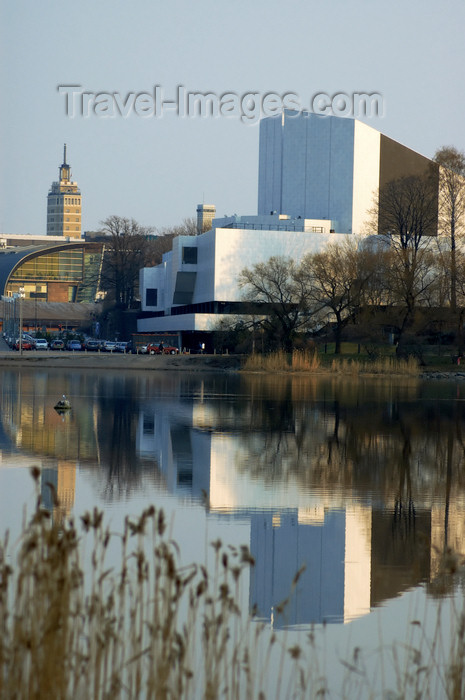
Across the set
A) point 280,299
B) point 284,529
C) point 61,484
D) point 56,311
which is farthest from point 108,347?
point 284,529

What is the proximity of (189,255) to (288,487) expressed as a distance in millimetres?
80325

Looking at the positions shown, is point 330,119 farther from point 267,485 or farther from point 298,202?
point 267,485

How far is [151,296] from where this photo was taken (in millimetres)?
108875

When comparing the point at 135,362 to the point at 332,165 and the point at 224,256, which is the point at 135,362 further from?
the point at 332,165

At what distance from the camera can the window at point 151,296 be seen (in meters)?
108

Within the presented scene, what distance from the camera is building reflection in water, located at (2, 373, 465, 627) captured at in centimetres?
993

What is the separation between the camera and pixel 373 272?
6531 centimetres

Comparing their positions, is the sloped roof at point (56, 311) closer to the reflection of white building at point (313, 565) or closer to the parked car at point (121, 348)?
the parked car at point (121, 348)

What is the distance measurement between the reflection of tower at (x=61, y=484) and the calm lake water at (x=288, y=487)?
33 millimetres

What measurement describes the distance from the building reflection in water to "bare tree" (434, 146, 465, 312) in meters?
30.3

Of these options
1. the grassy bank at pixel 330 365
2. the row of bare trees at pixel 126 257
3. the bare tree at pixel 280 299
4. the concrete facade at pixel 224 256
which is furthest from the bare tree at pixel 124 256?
the grassy bank at pixel 330 365

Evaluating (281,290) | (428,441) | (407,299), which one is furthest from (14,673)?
(281,290)

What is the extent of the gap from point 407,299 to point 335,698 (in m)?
58.0

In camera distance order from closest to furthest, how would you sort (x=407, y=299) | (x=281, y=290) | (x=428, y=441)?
(x=428, y=441)
(x=407, y=299)
(x=281, y=290)
